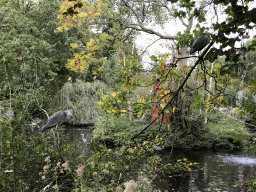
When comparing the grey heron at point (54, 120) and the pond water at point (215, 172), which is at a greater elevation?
the grey heron at point (54, 120)

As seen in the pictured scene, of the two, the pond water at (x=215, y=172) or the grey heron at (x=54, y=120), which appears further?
the pond water at (x=215, y=172)

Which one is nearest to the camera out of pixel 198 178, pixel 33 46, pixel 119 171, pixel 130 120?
pixel 33 46

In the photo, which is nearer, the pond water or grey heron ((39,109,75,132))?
grey heron ((39,109,75,132))

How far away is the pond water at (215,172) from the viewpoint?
4.55 meters

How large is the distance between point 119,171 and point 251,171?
15.3 feet

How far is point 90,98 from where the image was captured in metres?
12.3

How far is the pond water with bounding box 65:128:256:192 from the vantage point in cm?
455

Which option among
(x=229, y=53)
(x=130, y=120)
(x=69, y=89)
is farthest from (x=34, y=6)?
(x=229, y=53)

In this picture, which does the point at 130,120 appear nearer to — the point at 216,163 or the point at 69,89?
the point at 216,163

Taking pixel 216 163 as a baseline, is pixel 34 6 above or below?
above

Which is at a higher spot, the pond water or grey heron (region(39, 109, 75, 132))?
grey heron (region(39, 109, 75, 132))

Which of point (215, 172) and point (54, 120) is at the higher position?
point (54, 120)

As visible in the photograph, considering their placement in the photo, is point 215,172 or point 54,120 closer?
point 54,120

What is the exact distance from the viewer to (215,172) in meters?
5.46
